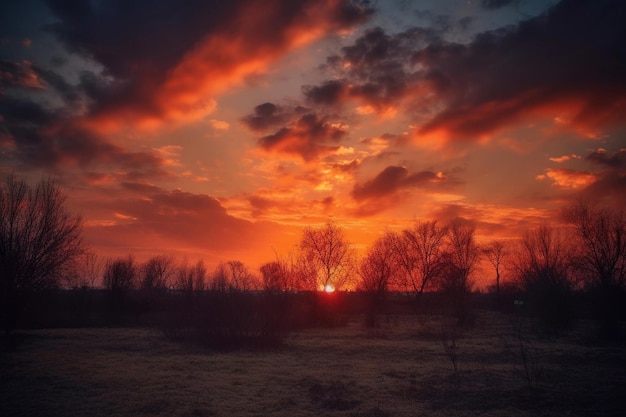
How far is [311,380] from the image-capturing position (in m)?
14.7

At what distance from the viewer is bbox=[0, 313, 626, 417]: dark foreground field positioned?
11.4 metres

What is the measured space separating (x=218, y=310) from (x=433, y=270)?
42.8 m

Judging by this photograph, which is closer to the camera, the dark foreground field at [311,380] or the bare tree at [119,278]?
the dark foreground field at [311,380]

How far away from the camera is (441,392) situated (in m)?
13.2

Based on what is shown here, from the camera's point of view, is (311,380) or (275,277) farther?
(275,277)

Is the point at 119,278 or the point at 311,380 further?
the point at 119,278

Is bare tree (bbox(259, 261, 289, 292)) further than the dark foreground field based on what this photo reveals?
Yes

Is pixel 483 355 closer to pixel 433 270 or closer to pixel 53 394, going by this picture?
pixel 53 394

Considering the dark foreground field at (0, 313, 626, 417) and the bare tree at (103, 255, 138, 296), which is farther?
the bare tree at (103, 255, 138, 296)

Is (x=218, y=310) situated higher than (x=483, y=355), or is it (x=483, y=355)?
(x=218, y=310)

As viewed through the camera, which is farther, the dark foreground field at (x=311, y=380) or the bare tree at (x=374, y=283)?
the bare tree at (x=374, y=283)

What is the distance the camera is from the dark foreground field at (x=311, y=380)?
1143 cm

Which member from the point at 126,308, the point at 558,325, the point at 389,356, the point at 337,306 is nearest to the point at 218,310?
the point at 389,356

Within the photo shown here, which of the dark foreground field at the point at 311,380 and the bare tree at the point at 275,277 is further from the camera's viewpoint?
the bare tree at the point at 275,277
